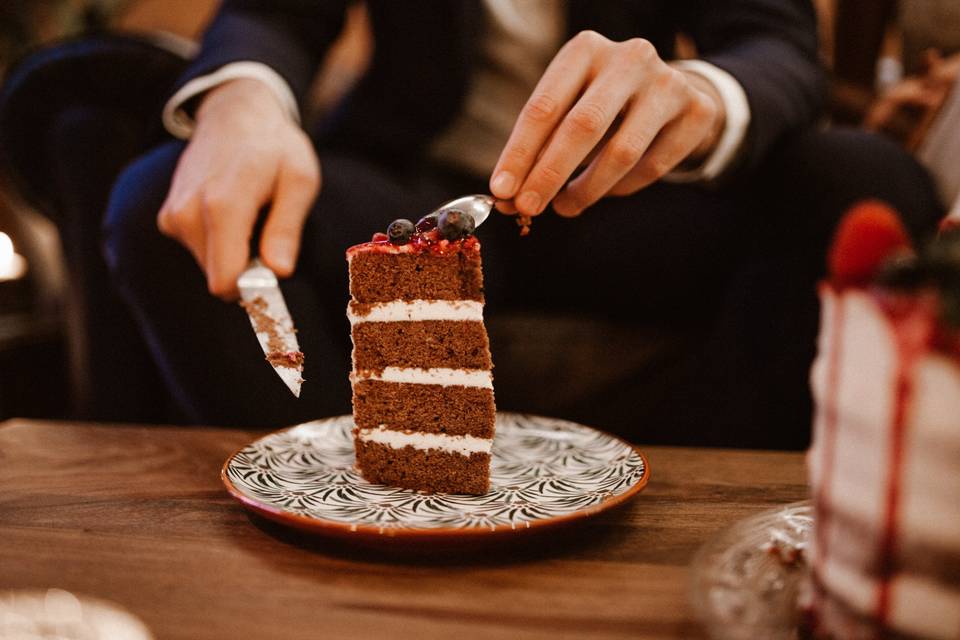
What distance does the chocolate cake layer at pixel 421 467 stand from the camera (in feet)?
2.72

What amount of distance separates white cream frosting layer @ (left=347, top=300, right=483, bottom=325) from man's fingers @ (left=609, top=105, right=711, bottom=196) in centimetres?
34

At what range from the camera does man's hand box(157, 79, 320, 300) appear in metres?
0.99

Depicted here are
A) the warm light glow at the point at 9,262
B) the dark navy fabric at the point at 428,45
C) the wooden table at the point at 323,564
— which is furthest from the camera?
the warm light glow at the point at 9,262

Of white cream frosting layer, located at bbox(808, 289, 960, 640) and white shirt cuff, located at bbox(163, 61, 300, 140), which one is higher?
white shirt cuff, located at bbox(163, 61, 300, 140)

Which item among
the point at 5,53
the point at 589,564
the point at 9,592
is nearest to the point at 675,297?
the point at 589,564

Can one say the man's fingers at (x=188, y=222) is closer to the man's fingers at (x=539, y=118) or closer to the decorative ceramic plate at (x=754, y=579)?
the man's fingers at (x=539, y=118)

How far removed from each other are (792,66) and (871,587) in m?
1.19

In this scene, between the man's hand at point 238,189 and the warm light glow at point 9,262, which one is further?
the warm light glow at point 9,262

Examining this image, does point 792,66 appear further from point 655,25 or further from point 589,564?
point 589,564

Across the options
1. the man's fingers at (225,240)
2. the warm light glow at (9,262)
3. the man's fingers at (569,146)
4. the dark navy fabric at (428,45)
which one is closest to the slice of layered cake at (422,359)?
the man's fingers at (569,146)

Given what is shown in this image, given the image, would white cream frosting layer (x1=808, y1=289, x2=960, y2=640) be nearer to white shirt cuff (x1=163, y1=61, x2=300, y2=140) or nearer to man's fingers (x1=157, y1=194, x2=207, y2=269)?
man's fingers (x1=157, y1=194, x2=207, y2=269)

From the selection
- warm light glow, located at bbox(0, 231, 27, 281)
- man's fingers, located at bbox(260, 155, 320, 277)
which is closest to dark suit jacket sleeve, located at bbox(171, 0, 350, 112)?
man's fingers, located at bbox(260, 155, 320, 277)

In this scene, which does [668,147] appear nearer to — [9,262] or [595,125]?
[595,125]

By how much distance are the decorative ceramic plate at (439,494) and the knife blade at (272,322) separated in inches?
3.4
